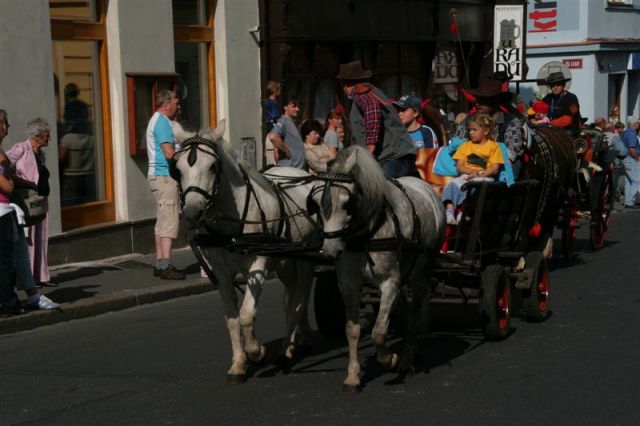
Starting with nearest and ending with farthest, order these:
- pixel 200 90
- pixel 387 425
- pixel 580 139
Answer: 1. pixel 387 425
2. pixel 580 139
3. pixel 200 90

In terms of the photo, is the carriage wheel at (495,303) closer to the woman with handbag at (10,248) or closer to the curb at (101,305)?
the curb at (101,305)

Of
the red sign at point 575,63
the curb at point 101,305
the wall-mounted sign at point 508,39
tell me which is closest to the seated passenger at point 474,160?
the curb at point 101,305

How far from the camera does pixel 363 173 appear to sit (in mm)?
7688

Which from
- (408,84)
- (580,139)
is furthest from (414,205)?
(408,84)

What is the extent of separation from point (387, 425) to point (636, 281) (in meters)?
6.50

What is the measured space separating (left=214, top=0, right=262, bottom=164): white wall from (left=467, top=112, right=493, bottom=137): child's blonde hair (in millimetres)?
7287

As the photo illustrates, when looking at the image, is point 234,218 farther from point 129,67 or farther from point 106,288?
point 129,67

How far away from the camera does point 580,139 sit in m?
14.6

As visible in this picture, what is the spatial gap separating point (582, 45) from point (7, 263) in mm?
26417

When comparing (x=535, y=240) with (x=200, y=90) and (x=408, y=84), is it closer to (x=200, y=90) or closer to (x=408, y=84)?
(x=200, y=90)

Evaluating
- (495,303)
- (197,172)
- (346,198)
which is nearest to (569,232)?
(495,303)

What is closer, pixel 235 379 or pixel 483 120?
pixel 235 379

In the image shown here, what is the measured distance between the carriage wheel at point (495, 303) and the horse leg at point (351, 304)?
1.82m

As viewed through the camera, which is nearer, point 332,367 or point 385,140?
point 332,367
